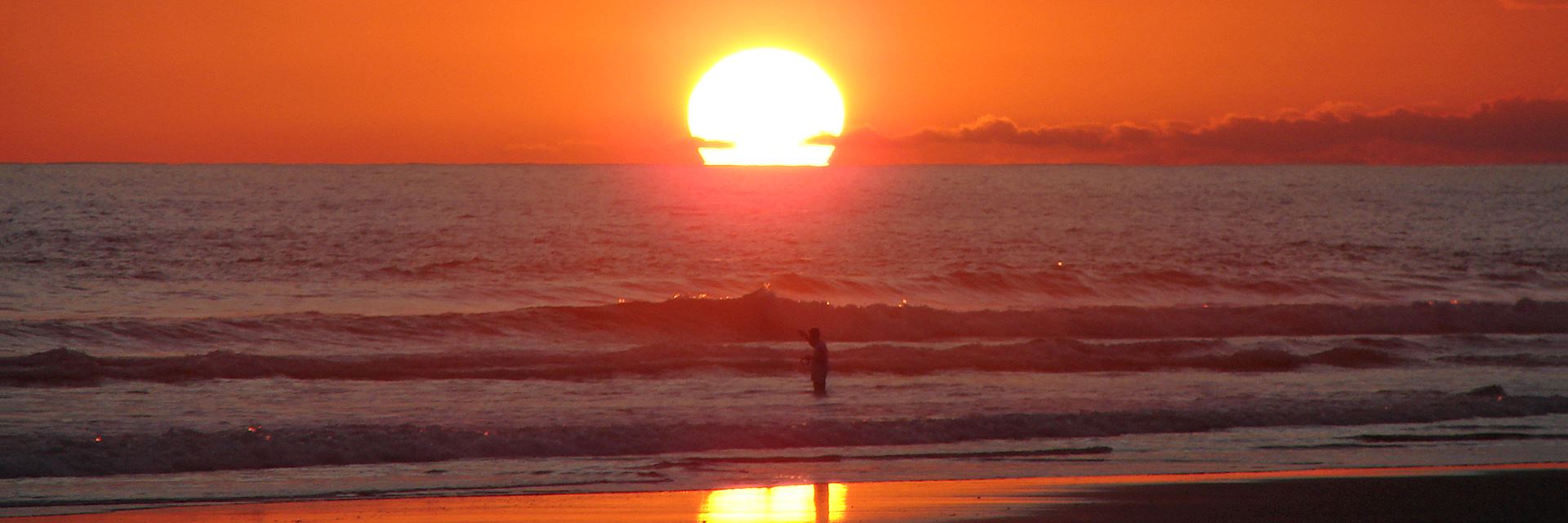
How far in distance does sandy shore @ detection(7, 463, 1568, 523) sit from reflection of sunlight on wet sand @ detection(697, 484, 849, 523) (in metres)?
0.01

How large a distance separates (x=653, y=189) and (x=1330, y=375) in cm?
9105

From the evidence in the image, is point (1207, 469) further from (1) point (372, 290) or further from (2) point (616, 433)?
(1) point (372, 290)

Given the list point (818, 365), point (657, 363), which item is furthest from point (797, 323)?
point (818, 365)

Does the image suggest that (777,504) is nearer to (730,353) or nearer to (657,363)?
(657,363)

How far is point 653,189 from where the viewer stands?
112062mm

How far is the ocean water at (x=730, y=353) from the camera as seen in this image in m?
15.0

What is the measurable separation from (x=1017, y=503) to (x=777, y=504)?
2013mm

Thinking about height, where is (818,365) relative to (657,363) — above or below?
below

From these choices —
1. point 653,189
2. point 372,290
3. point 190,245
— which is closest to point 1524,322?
point 372,290

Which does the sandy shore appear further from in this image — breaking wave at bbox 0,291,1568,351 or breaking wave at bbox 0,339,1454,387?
breaking wave at bbox 0,291,1568,351

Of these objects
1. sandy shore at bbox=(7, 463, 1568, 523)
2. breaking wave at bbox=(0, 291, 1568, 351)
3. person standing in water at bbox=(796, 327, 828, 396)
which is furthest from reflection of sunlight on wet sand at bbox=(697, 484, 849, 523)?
breaking wave at bbox=(0, 291, 1568, 351)

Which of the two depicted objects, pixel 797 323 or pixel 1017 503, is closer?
pixel 1017 503

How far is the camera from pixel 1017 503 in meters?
12.3

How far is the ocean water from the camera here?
15.0 meters
